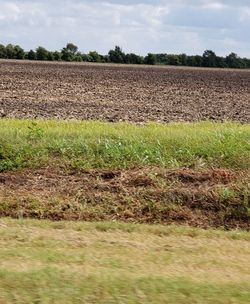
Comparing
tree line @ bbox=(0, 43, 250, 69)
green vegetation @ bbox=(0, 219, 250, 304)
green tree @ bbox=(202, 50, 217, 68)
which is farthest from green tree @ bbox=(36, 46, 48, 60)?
green vegetation @ bbox=(0, 219, 250, 304)

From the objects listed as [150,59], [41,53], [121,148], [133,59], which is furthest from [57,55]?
[121,148]

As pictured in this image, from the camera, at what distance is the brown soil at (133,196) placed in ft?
31.4

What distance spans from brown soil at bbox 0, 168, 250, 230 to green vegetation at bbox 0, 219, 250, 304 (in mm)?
1719

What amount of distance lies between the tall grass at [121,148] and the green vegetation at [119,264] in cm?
376

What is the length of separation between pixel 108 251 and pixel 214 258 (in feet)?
3.11

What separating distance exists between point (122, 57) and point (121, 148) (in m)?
83.6

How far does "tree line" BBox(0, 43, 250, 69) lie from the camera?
299ft

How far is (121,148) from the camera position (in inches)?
473

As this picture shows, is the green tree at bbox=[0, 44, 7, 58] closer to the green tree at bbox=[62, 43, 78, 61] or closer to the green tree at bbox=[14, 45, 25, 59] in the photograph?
the green tree at bbox=[14, 45, 25, 59]

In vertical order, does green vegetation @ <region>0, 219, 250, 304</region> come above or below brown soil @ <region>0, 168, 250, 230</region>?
above

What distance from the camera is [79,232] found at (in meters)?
7.39

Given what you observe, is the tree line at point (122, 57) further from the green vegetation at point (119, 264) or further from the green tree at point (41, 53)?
the green vegetation at point (119, 264)

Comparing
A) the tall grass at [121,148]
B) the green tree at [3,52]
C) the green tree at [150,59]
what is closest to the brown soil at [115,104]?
the tall grass at [121,148]

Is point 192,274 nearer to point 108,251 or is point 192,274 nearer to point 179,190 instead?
point 108,251
